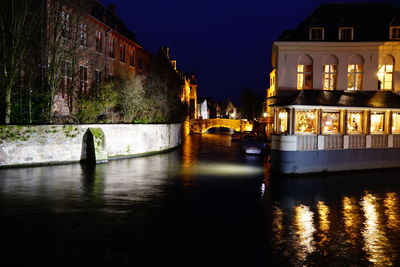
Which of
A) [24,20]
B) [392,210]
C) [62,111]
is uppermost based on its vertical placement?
[24,20]

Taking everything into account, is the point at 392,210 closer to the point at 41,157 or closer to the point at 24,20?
the point at 41,157

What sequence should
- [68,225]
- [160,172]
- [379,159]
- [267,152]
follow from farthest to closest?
[267,152], [379,159], [160,172], [68,225]

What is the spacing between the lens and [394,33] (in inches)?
1010

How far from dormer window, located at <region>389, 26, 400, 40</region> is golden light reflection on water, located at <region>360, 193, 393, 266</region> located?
1545 centimetres

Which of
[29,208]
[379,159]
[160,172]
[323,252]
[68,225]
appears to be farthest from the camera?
[379,159]

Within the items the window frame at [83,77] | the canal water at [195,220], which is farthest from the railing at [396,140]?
the window frame at [83,77]

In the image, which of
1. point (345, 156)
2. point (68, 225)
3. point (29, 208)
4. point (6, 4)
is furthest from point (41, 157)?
point (345, 156)

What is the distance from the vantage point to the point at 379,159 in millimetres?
23156

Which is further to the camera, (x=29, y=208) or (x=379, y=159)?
(x=379, y=159)

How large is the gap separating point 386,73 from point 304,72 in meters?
5.03

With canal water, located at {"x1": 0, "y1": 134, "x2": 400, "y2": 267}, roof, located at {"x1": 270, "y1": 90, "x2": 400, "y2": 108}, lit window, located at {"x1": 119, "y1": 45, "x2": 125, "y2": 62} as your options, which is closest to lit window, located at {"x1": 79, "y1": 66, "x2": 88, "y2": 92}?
lit window, located at {"x1": 119, "y1": 45, "x2": 125, "y2": 62}

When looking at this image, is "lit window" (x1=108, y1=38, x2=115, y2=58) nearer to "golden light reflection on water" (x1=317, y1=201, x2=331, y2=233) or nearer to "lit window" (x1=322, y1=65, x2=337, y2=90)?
"lit window" (x1=322, y1=65, x2=337, y2=90)

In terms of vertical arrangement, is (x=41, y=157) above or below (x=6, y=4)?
below

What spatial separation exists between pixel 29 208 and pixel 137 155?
17.4 metres
